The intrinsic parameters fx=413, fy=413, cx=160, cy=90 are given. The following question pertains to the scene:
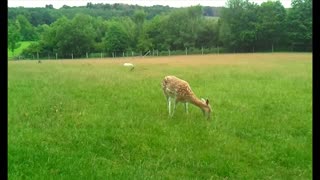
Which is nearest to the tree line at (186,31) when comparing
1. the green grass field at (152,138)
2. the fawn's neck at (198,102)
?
the green grass field at (152,138)

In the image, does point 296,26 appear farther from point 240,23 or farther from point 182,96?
point 182,96

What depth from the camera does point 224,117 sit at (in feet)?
31.2

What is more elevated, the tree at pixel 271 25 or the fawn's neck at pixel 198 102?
the tree at pixel 271 25

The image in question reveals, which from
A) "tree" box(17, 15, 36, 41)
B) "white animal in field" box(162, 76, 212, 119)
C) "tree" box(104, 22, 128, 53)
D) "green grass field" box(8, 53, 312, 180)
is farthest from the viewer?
"tree" box(104, 22, 128, 53)

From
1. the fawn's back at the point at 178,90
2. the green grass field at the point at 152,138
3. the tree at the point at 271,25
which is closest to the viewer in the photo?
the green grass field at the point at 152,138

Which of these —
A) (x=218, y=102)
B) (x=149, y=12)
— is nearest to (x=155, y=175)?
(x=218, y=102)

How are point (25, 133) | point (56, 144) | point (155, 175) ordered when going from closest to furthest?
point (155, 175) < point (56, 144) < point (25, 133)

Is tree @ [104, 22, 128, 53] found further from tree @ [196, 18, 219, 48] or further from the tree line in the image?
tree @ [196, 18, 219, 48]

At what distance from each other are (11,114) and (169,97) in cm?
363

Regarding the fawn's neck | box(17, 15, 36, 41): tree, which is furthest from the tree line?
the fawn's neck

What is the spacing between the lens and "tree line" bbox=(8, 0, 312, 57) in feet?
180

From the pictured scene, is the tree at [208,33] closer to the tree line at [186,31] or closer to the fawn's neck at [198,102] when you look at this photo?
the tree line at [186,31]

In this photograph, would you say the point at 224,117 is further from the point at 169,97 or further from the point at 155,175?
the point at 155,175

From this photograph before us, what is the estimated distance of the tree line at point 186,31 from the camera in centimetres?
5484
